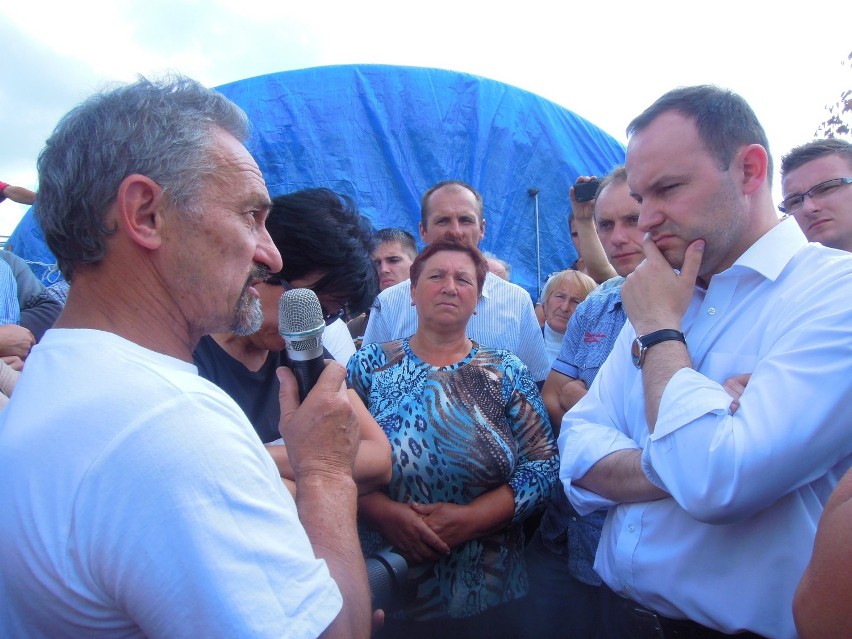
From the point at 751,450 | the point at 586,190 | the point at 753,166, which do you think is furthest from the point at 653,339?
the point at 586,190

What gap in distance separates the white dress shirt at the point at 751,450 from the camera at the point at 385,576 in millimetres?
682

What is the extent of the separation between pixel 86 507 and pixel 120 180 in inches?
26.7

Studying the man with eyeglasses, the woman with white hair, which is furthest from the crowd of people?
the man with eyeglasses

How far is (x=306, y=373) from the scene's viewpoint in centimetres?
162

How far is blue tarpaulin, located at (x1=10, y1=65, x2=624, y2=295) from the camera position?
716 centimetres

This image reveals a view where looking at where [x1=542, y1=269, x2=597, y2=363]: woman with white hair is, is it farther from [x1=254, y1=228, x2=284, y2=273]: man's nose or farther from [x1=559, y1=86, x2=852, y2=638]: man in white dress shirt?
[x1=254, y1=228, x2=284, y2=273]: man's nose

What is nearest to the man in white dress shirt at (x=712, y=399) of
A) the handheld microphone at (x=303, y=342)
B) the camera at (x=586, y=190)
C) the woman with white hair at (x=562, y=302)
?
the handheld microphone at (x=303, y=342)

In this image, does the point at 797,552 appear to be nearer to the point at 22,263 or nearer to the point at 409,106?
the point at 22,263

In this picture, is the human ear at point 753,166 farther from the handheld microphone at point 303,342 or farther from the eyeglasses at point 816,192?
the eyeglasses at point 816,192

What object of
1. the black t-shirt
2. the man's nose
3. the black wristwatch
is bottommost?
the black t-shirt

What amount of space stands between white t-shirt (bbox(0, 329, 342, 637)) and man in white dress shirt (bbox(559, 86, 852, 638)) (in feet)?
3.49

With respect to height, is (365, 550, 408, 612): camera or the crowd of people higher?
the crowd of people

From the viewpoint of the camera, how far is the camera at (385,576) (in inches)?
72.7

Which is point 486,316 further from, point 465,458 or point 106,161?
point 106,161
